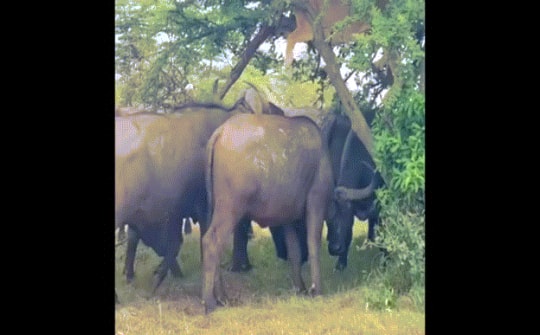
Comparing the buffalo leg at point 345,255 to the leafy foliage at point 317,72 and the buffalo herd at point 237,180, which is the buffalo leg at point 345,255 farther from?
the leafy foliage at point 317,72

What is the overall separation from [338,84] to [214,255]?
1395mm

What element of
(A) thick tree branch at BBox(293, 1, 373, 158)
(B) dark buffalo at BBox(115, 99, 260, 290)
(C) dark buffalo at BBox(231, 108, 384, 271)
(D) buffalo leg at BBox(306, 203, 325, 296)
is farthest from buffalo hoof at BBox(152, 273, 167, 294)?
(A) thick tree branch at BBox(293, 1, 373, 158)

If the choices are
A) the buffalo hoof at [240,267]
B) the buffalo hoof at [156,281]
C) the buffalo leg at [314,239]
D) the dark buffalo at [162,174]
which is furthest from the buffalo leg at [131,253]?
the buffalo leg at [314,239]

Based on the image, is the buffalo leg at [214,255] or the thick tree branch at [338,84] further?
the thick tree branch at [338,84]

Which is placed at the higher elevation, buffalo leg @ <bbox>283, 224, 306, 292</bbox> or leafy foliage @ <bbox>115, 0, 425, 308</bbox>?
leafy foliage @ <bbox>115, 0, 425, 308</bbox>

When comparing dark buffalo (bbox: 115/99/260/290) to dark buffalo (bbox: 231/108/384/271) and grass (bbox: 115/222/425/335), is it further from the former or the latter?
dark buffalo (bbox: 231/108/384/271)

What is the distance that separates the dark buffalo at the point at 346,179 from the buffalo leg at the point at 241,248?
219 millimetres

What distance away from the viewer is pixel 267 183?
4844 millimetres

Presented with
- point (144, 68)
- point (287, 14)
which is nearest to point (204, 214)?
point (144, 68)

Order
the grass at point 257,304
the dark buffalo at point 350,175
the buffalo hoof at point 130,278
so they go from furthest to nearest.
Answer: the dark buffalo at point 350,175, the buffalo hoof at point 130,278, the grass at point 257,304

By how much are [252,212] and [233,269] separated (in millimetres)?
403

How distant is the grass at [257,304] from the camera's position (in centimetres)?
476

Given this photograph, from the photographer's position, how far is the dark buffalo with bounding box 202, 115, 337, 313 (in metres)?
4.82

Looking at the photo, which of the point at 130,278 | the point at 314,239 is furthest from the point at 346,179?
the point at 130,278
